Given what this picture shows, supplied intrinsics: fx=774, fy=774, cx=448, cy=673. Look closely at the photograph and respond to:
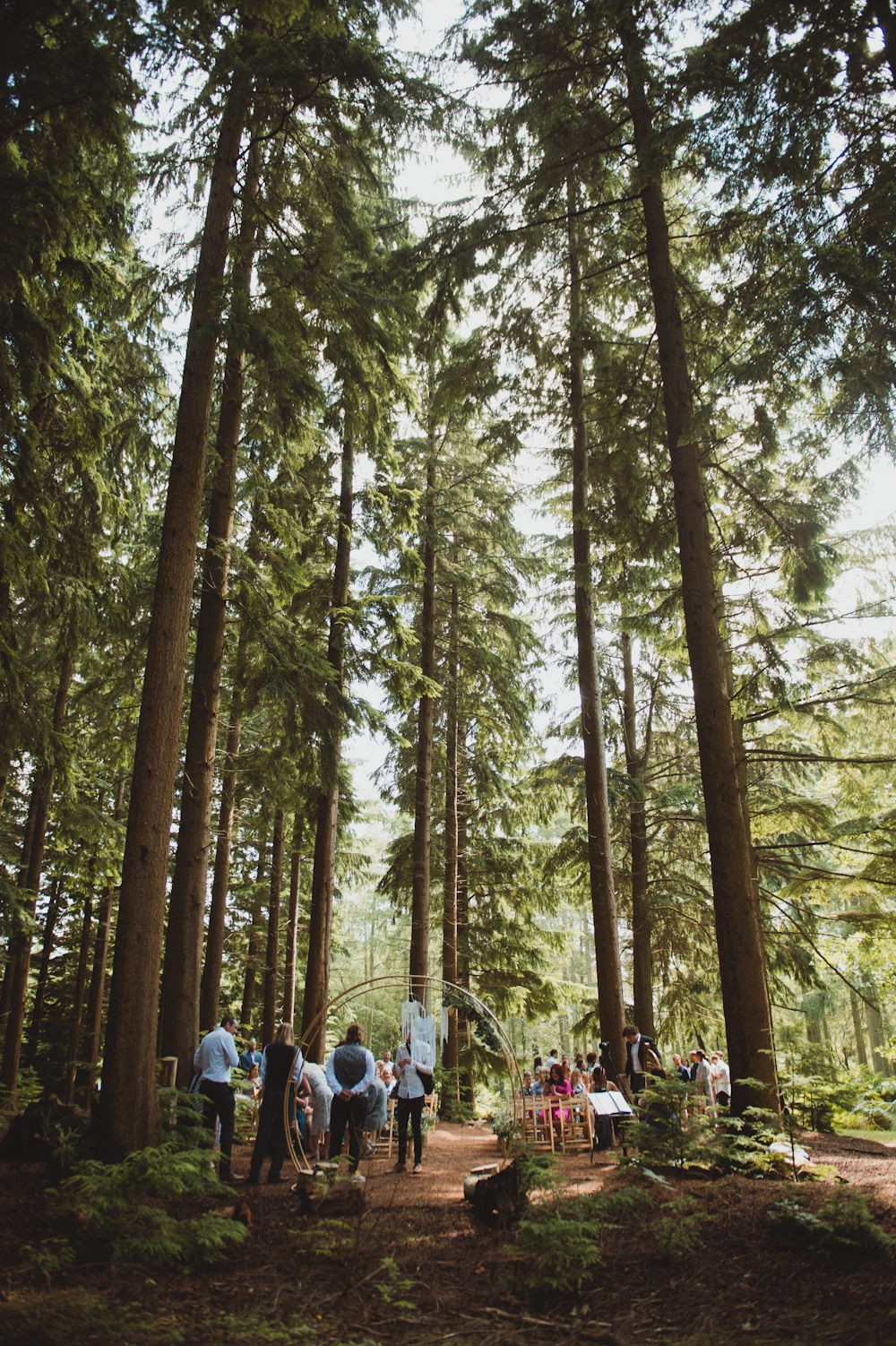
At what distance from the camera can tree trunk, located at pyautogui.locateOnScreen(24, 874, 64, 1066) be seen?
19.2 meters

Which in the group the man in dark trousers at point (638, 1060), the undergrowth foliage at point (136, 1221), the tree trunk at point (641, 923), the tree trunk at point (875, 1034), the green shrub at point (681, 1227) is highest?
the tree trunk at point (641, 923)

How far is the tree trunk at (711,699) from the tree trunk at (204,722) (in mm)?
4575

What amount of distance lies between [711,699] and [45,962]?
1895 centimetres

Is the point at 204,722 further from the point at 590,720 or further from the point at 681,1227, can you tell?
the point at 681,1227

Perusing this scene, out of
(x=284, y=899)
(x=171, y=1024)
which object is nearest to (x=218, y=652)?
(x=171, y=1024)

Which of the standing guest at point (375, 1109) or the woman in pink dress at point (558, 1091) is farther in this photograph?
the woman in pink dress at point (558, 1091)

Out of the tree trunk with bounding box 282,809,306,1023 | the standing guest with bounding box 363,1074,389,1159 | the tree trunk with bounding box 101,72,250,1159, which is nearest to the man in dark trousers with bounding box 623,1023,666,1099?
the standing guest with bounding box 363,1074,389,1159

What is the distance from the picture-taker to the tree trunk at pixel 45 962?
19.2 metres

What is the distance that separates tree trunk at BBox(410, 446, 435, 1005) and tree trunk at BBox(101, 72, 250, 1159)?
22.9ft

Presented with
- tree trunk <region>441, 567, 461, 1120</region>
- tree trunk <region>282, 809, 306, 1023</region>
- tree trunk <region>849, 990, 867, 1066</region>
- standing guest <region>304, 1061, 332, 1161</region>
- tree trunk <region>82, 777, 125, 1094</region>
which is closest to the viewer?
standing guest <region>304, 1061, 332, 1161</region>

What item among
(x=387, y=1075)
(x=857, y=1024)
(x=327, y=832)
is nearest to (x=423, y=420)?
(x=327, y=832)

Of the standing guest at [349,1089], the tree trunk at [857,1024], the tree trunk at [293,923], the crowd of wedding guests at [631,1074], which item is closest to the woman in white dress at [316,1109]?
the standing guest at [349,1089]

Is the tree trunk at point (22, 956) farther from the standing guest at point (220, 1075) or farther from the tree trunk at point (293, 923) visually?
the standing guest at point (220, 1075)

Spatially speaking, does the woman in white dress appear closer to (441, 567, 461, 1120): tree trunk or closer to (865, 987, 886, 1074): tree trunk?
(441, 567, 461, 1120): tree trunk
